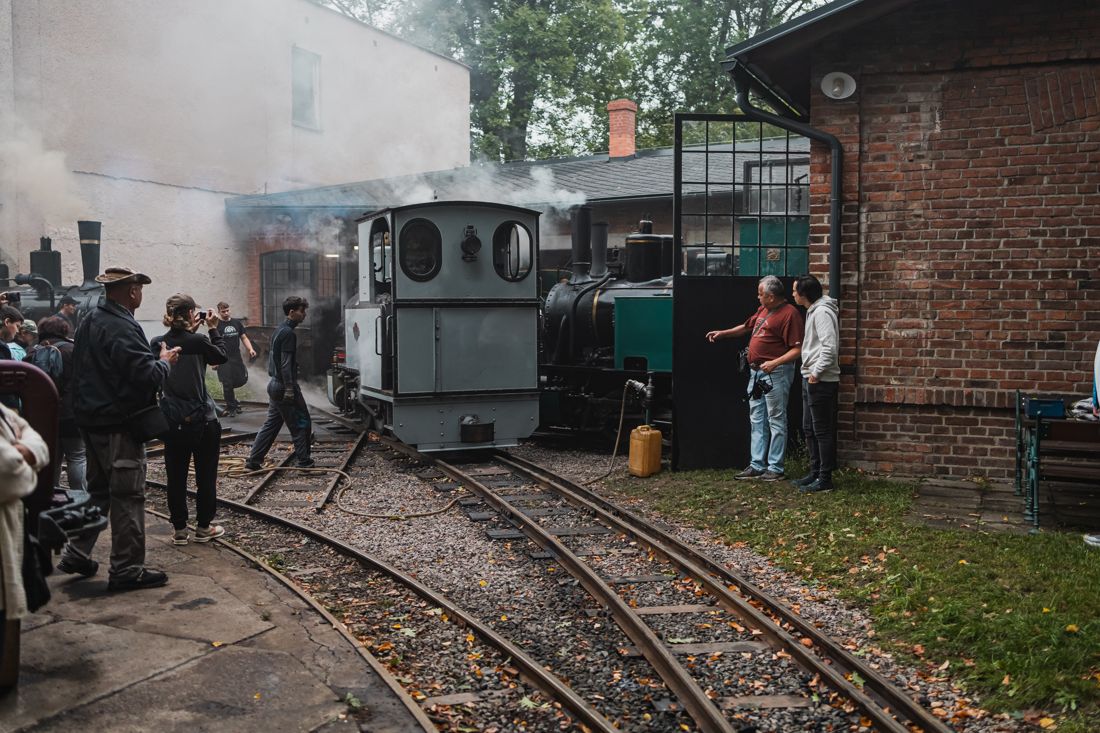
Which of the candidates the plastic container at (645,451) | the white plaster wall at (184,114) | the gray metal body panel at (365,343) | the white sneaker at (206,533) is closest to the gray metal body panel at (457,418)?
the gray metal body panel at (365,343)

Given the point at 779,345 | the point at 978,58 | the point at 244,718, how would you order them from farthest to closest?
the point at 779,345
the point at 978,58
the point at 244,718

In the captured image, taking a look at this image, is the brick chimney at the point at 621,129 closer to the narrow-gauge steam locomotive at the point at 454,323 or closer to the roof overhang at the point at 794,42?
the narrow-gauge steam locomotive at the point at 454,323

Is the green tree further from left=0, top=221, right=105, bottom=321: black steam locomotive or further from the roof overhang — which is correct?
the roof overhang

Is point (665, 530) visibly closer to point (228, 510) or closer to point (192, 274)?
point (228, 510)

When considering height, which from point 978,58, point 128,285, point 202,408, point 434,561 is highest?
point 978,58

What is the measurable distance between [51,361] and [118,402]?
2.12 meters

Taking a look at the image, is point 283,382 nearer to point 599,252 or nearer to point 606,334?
point 606,334

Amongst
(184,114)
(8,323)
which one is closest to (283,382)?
(8,323)

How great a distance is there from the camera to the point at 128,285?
5453 millimetres

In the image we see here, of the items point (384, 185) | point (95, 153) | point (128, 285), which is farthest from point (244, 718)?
point (384, 185)

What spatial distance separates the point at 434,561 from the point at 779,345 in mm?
3637

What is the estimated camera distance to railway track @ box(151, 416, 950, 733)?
4141 millimetres

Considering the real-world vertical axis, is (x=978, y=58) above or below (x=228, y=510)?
above

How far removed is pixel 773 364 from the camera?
8359mm
